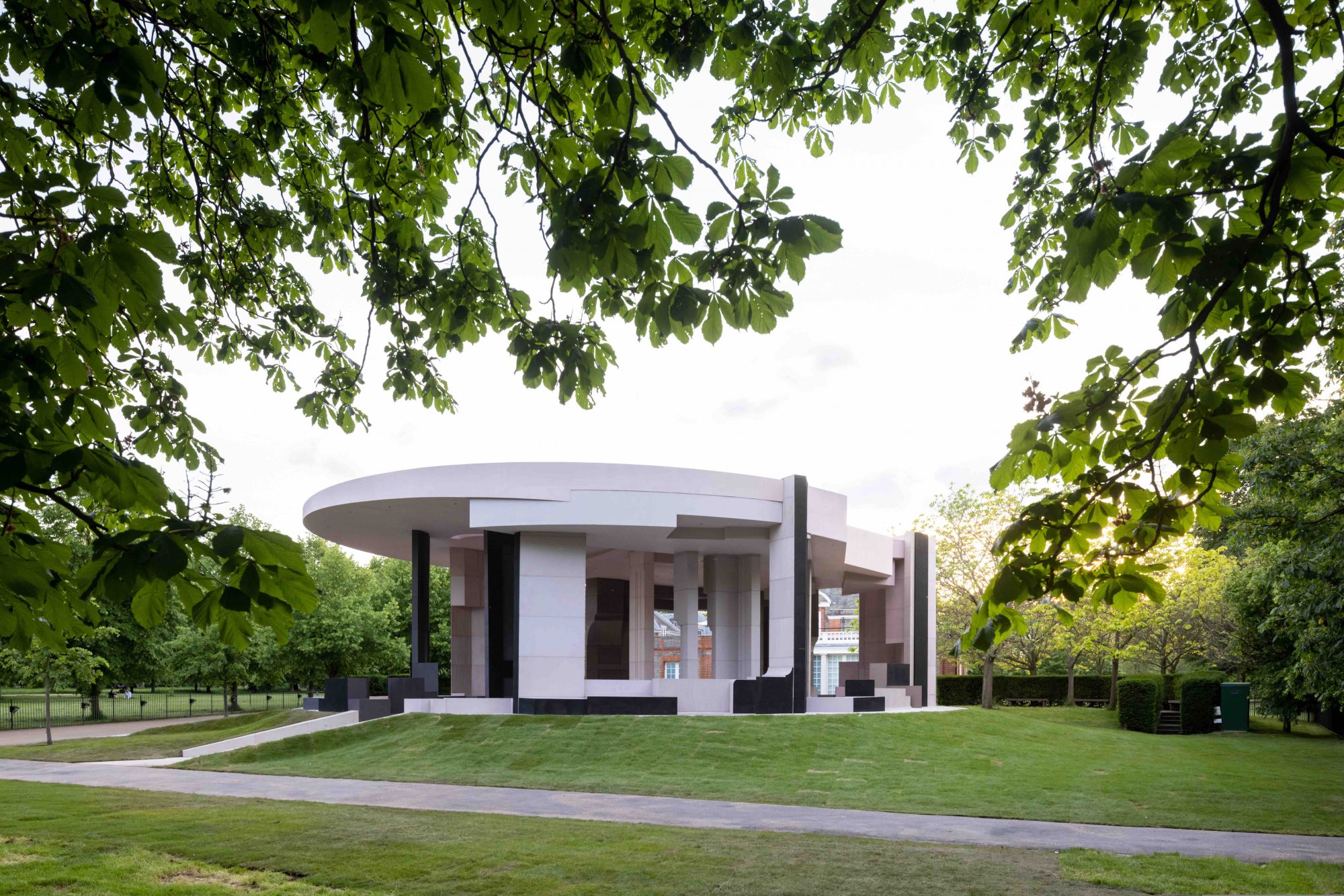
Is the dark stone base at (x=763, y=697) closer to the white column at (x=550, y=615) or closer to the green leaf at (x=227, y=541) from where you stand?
the white column at (x=550, y=615)

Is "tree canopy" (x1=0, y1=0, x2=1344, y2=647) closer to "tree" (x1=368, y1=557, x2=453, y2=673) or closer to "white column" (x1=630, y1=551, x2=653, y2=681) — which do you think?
"white column" (x1=630, y1=551, x2=653, y2=681)

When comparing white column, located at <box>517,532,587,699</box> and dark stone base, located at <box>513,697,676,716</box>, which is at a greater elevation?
white column, located at <box>517,532,587,699</box>

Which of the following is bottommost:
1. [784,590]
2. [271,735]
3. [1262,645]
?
[271,735]

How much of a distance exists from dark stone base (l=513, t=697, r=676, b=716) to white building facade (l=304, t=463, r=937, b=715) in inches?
1.4

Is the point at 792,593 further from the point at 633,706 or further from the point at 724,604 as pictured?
the point at 724,604

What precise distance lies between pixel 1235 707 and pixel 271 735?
1180 inches

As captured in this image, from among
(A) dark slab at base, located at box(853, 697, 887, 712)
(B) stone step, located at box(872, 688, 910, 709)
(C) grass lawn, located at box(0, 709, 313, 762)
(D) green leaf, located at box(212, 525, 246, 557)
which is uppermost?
(D) green leaf, located at box(212, 525, 246, 557)

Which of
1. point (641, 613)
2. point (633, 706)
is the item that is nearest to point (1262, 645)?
point (641, 613)

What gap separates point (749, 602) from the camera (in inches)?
1364

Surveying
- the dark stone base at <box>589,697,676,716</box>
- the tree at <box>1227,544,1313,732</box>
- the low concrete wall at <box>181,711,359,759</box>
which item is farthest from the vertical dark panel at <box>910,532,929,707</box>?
the low concrete wall at <box>181,711,359,759</box>

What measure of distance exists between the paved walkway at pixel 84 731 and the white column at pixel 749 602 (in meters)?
19.7

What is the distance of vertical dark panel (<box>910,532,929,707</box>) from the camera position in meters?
35.7

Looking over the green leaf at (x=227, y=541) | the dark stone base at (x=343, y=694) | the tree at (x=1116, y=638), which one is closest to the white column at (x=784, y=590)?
the dark stone base at (x=343, y=694)

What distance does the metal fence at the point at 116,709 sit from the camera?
40.2 meters
